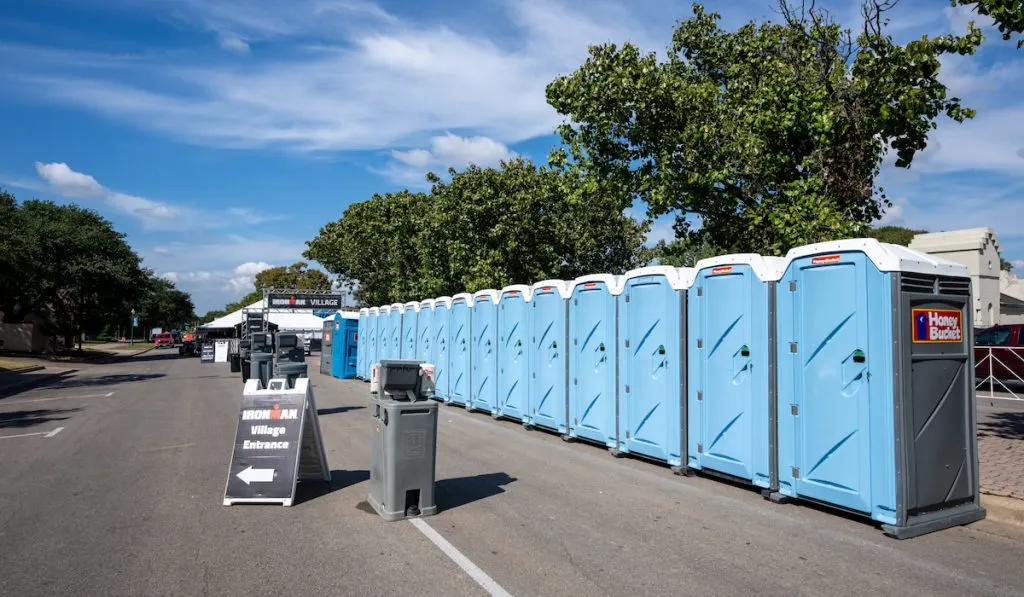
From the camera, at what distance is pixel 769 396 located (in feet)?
24.0

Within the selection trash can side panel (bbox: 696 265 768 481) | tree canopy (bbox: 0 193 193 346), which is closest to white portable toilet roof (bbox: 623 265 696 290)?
trash can side panel (bbox: 696 265 768 481)

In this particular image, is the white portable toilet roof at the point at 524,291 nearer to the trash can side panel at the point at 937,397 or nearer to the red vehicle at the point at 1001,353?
the trash can side panel at the point at 937,397

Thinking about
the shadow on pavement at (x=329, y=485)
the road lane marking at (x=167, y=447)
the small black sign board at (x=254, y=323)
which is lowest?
the road lane marking at (x=167, y=447)

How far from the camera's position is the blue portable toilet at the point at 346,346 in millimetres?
25969

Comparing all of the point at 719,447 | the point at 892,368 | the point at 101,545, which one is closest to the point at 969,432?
the point at 892,368

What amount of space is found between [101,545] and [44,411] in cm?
1224

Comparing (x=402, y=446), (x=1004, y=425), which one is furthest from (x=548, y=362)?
(x=1004, y=425)

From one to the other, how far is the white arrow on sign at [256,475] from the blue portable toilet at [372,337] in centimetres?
1595

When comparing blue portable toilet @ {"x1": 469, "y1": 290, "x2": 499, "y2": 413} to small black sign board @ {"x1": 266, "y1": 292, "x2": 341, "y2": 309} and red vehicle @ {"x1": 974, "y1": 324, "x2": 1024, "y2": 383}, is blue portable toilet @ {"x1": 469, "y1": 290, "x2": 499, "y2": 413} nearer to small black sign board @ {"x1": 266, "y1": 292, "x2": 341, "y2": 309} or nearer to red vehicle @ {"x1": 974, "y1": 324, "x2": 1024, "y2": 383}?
red vehicle @ {"x1": 974, "y1": 324, "x2": 1024, "y2": 383}

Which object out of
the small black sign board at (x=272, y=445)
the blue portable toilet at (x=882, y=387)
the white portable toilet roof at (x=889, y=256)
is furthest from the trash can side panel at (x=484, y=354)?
the white portable toilet roof at (x=889, y=256)

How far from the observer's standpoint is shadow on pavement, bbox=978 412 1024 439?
10595mm

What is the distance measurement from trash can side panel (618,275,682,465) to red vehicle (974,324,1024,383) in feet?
38.1

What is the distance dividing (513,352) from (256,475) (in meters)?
6.95

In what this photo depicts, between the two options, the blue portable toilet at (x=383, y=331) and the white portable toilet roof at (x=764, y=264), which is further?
the blue portable toilet at (x=383, y=331)
